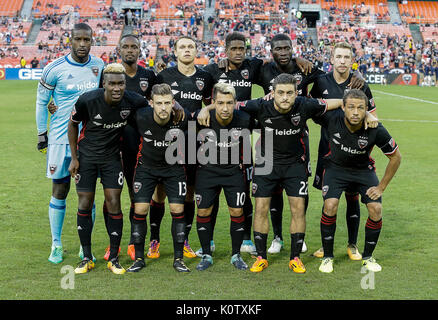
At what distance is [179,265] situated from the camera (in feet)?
20.5

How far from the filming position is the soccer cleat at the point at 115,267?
6.11m

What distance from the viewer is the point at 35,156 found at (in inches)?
535

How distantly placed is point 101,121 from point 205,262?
6.39 ft

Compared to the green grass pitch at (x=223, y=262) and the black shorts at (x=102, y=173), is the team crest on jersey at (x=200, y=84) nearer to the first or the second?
the black shorts at (x=102, y=173)

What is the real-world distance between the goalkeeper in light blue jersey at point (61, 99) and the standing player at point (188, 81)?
91 centimetres

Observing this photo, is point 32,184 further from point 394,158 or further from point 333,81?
point 394,158

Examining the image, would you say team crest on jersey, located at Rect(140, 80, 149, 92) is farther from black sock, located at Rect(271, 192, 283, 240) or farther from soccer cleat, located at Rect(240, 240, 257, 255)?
soccer cleat, located at Rect(240, 240, 257, 255)

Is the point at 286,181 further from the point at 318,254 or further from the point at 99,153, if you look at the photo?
the point at 99,153

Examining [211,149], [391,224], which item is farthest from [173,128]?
[391,224]

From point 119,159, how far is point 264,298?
7.49 feet

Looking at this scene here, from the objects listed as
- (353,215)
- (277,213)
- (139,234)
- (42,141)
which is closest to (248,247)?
(277,213)

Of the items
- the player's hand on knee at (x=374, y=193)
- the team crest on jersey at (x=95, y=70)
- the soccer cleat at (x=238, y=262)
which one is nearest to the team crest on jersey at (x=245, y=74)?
the team crest on jersey at (x=95, y=70)

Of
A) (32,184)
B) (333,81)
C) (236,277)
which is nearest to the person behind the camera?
(236,277)

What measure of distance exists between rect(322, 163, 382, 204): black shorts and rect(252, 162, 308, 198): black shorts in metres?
0.29
